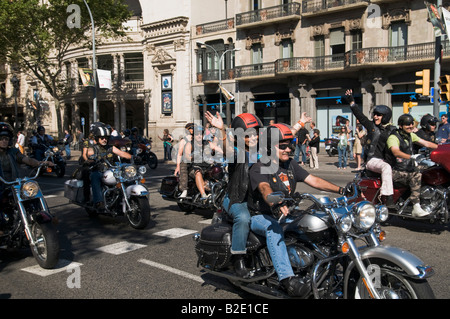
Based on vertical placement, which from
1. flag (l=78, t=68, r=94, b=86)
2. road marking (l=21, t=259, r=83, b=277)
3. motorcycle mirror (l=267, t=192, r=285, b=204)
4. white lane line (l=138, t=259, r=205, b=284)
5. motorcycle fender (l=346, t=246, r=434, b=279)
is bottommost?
white lane line (l=138, t=259, r=205, b=284)

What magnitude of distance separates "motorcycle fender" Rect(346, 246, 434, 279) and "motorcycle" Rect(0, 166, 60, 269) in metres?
3.47

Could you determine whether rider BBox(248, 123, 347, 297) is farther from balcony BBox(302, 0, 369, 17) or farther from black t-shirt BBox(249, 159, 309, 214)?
balcony BBox(302, 0, 369, 17)

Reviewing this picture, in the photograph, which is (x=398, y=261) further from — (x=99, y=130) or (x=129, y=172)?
(x=99, y=130)

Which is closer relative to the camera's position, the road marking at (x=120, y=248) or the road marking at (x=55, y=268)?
the road marking at (x=55, y=268)

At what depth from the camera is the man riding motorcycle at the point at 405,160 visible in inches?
257

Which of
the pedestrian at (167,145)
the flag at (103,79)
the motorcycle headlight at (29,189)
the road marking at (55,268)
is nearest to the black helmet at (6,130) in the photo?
the motorcycle headlight at (29,189)

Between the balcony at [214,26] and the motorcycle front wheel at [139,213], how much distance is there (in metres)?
28.2

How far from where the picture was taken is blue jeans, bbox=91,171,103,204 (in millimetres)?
7602

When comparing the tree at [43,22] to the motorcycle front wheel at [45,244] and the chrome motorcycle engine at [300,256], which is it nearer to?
the motorcycle front wheel at [45,244]

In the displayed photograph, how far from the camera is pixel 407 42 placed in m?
25.4

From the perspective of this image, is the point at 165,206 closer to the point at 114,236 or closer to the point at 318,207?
the point at 114,236

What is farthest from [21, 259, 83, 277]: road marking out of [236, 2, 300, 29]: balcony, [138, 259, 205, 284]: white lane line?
[236, 2, 300, 29]: balcony

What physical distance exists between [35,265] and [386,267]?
4202mm

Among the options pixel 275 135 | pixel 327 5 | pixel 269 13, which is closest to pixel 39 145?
pixel 275 135
